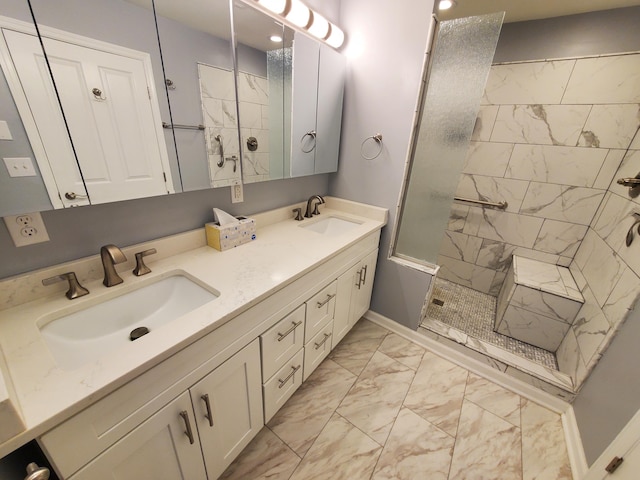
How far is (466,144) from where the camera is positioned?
1471mm

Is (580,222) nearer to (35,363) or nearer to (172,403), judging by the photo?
(172,403)

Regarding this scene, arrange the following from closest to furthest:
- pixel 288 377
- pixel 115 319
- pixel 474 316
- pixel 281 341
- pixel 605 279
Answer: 1. pixel 115 319
2. pixel 281 341
3. pixel 288 377
4. pixel 605 279
5. pixel 474 316

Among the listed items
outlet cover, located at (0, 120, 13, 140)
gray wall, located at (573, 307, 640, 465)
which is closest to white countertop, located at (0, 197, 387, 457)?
outlet cover, located at (0, 120, 13, 140)

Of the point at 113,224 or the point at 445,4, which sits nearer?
the point at 113,224

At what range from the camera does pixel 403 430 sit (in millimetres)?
1315

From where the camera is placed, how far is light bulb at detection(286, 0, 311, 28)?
1256 millimetres

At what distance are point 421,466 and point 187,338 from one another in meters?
1.23

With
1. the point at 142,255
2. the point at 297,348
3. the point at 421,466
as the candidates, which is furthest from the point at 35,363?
the point at 421,466

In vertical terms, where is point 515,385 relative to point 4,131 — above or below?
below

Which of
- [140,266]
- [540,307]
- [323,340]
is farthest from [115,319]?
[540,307]

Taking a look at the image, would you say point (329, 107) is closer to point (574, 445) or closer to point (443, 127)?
point (443, 127)

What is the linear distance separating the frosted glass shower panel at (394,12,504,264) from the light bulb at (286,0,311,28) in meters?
0.70

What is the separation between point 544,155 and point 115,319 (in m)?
2.81

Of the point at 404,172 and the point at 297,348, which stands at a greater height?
the point at 404,172
